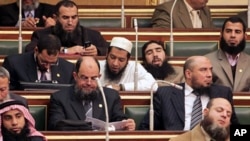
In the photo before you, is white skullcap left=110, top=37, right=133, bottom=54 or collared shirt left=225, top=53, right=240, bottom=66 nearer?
white skullcap left=110, top=37, right=133, bottom=54

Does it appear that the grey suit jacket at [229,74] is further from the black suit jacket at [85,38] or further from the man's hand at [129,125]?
the man's hand at [129,125]

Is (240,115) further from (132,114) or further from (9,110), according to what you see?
(9,110)

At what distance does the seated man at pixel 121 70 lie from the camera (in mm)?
11914

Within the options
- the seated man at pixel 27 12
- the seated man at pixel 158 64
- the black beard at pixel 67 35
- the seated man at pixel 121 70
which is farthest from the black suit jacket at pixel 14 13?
the seated man at pixel 121 70

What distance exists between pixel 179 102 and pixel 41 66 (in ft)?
4.43

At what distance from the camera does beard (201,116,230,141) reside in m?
10.2

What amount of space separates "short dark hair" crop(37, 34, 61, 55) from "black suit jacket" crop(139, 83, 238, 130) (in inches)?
40.2

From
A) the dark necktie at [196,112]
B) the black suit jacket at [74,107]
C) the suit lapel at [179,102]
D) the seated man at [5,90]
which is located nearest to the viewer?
the seated man at [5,90]

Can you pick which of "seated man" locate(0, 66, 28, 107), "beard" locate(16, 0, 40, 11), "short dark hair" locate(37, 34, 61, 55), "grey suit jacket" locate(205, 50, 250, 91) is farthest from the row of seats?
"seated man" locate(0, 66, 28, 107)

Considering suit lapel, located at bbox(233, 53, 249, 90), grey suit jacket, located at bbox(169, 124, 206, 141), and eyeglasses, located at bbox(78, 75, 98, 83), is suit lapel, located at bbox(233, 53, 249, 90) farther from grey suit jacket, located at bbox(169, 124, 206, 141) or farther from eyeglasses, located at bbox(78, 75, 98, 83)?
grey suit jacket, located at bbox(169, 124, 206, 141)

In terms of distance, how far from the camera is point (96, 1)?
15.2m

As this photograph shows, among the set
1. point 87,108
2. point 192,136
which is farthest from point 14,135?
point 192,136

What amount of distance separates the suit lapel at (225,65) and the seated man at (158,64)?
0.39m

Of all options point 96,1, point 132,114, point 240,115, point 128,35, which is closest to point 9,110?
point 132,114
